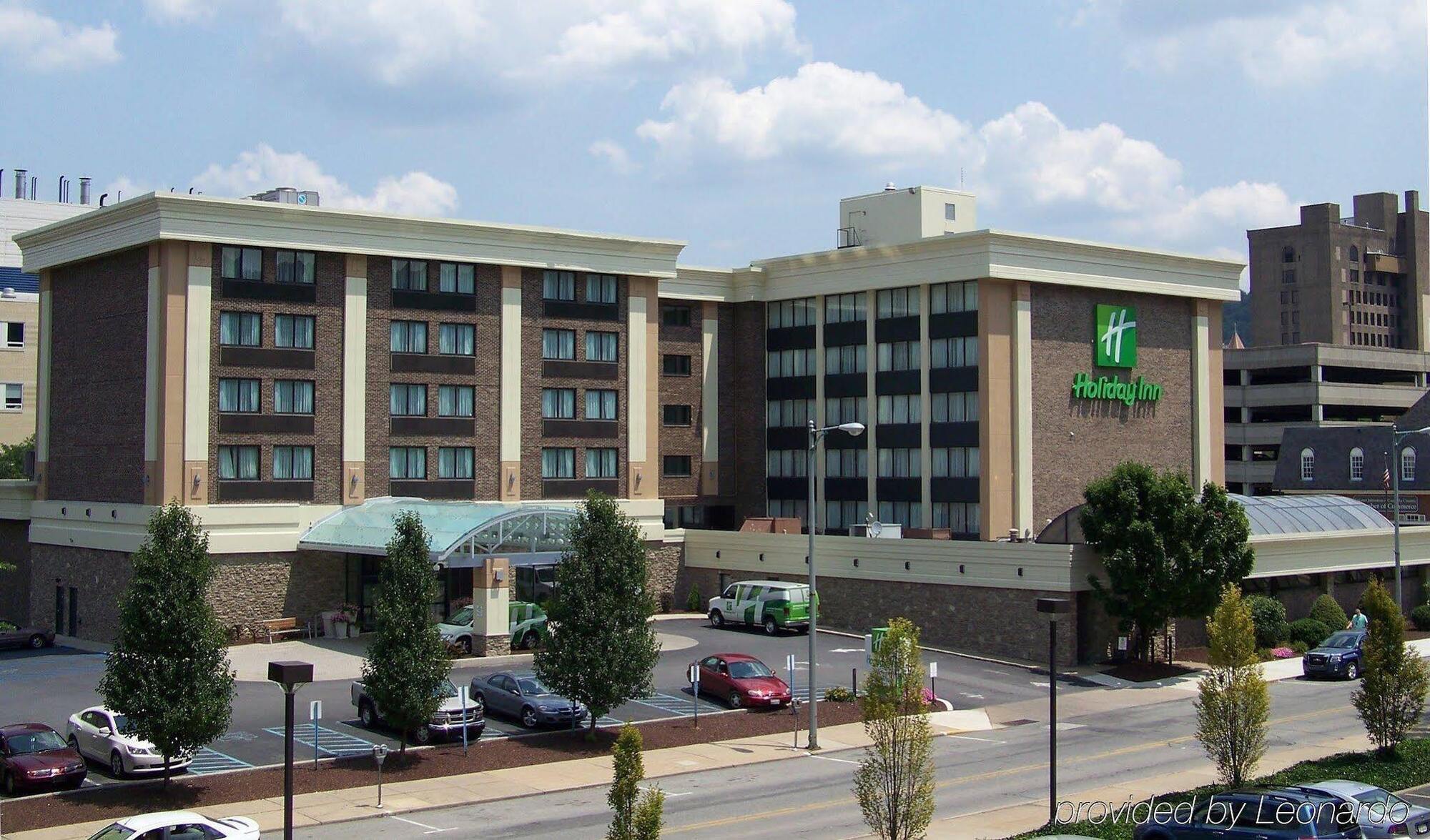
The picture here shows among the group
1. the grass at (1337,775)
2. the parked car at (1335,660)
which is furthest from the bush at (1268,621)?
the grass at (1337,775)

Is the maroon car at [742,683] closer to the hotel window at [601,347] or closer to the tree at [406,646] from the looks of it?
the tree at [406,646]

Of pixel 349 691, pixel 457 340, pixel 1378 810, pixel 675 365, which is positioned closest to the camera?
pixel 1378 810

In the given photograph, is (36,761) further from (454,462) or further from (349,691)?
(454,462)

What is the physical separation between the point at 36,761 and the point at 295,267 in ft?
94.7

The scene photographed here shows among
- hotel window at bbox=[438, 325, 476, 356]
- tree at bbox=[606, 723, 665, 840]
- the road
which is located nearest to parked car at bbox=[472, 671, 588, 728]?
the road

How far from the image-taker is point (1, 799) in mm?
33562

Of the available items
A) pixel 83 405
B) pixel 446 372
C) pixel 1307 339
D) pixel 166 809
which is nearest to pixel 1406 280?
pixel 1307 339

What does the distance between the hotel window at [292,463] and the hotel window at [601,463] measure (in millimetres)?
12800

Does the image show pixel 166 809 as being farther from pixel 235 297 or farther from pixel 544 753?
pixel 235 297

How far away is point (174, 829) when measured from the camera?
2583cm

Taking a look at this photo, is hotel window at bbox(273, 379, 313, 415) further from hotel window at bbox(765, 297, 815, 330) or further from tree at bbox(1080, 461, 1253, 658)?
tree at bbox(1080, 461, 1253, 658)

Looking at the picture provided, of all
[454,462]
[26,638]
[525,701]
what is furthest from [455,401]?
[525,701]

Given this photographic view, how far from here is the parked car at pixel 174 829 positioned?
83.7ft

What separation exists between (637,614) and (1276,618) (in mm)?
28679
